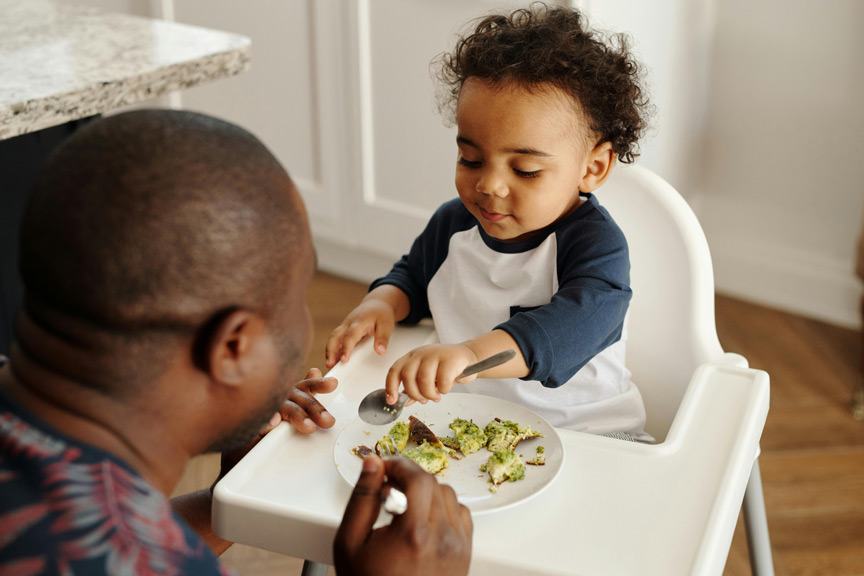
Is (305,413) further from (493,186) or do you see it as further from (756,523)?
(756,523)

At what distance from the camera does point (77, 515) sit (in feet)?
1.65

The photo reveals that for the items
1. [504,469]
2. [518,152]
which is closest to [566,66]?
[518,152]

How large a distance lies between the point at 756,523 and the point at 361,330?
574 mm

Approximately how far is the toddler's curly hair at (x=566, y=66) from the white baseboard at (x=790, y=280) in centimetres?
147

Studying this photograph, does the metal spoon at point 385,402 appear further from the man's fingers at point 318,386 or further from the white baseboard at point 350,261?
the white baseboard at point 350,261

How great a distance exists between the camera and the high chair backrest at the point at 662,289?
3.76 ft

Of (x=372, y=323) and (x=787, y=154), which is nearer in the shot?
(x=372, y=323)

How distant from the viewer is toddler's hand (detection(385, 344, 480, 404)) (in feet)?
2.93

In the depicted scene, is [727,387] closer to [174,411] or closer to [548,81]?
[548,81]

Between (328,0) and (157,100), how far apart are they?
0.76 m

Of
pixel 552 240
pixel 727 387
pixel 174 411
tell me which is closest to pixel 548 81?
pixel 552 240

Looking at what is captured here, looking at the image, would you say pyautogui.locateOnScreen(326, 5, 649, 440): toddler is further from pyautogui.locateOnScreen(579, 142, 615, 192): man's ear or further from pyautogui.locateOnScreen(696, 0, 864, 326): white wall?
pyautogui.locateOnScreen(696, 0, 864, 326): white wall

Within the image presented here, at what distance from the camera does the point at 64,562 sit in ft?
1.59

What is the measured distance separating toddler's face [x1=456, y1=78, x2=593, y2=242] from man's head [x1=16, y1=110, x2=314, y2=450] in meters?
0.49
